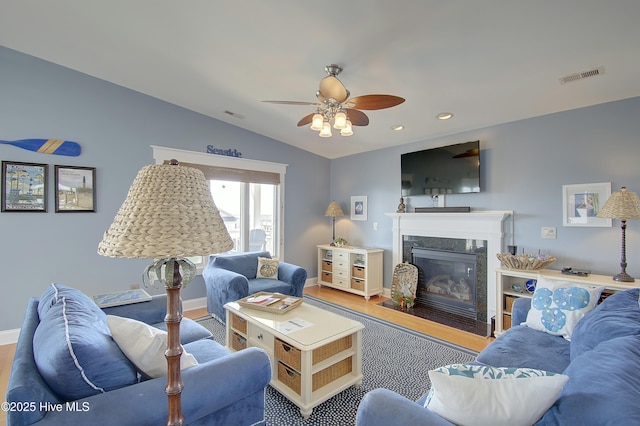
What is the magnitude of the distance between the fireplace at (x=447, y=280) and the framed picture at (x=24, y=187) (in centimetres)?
459

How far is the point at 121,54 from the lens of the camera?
9.47ft

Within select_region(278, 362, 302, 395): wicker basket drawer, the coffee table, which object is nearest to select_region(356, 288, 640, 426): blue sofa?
the coffee table

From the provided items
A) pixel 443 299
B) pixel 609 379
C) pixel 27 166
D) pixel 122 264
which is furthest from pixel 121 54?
pixel 443 299

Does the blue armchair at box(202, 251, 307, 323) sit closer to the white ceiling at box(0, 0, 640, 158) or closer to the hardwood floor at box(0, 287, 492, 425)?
the hardwood floor at box(0, 287, 492, 425)

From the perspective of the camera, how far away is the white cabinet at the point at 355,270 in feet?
15.0

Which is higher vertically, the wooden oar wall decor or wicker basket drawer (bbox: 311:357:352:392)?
the wooden oar wall decor

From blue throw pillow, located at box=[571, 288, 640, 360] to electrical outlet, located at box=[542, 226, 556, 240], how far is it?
58.4 inches

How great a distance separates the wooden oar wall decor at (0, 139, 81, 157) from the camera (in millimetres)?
3096

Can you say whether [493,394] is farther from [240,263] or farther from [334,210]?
[334,210]

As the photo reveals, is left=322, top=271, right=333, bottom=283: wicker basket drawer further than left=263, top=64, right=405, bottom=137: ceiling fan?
Yes

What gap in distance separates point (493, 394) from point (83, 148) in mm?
4286

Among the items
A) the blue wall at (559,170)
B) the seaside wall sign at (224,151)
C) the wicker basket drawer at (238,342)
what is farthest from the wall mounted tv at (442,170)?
the wicker basket drawer at (238,342)

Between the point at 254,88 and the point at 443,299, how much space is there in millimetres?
3592

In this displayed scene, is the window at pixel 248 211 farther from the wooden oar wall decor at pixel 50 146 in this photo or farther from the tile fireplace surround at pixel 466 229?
the tile fireplace surround at pixel 466 229
